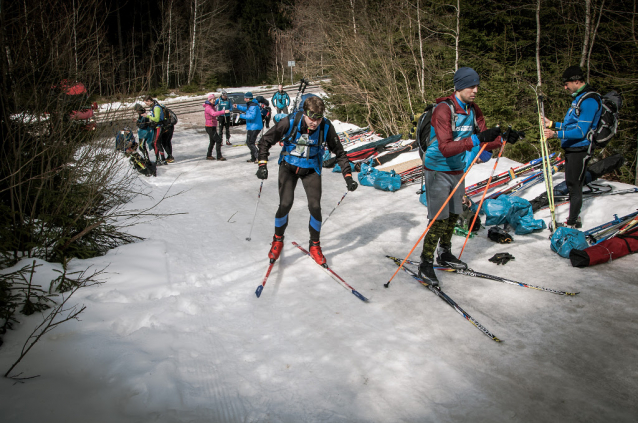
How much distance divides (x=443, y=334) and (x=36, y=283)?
3462mm

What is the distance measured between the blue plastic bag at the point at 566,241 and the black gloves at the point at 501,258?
0.58m

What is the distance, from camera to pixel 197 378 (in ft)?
9.34

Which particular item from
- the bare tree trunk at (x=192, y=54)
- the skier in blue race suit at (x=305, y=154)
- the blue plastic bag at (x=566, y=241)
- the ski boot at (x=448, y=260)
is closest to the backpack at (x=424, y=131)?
the skier in blue race suit at (x=305, y=154)

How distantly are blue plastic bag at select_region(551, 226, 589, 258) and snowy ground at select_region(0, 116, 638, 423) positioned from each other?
0.23 meters

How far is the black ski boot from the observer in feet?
13.9

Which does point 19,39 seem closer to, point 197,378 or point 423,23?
point 197,378

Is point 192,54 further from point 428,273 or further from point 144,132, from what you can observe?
point 428,273

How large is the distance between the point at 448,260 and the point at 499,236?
1.34 metres

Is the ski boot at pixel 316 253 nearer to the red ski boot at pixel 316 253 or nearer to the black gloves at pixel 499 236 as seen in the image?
the red ski boot at pixel 316 253

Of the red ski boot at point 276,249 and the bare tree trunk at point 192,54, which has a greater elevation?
the bare tree trunk at point 192,54

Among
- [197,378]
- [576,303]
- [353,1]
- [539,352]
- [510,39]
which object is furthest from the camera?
[353,1]

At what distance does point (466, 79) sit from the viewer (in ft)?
12.5

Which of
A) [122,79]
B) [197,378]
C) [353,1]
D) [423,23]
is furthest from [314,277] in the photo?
[353,1]

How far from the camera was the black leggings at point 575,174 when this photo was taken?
518 centimetres
